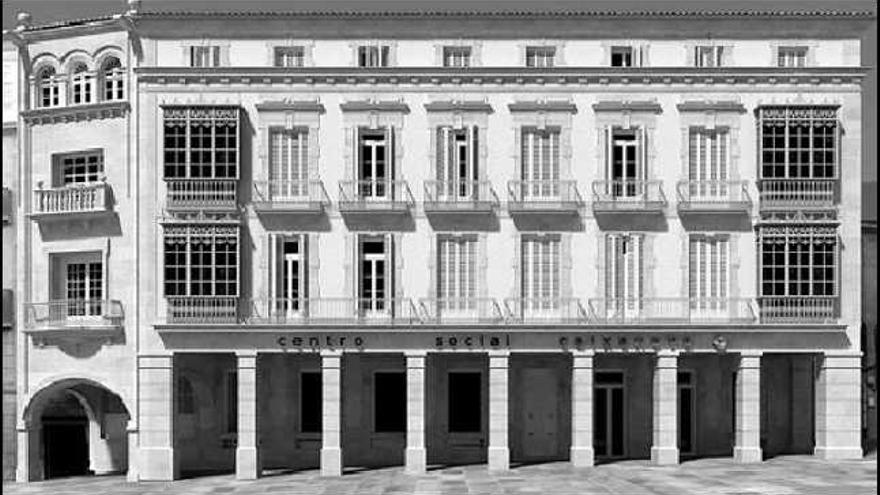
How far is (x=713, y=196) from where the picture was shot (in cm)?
4700

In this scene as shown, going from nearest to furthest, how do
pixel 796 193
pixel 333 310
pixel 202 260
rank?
1. pixel 796 193
2. pixel 202 260
3. pixel 333 310

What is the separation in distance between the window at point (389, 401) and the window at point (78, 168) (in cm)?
1409

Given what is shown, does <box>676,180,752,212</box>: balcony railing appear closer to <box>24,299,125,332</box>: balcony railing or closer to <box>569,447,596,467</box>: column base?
<box>569,447,596,467</box>: column base

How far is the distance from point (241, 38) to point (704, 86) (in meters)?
18.2

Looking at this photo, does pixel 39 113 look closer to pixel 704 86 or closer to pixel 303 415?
pixel 303 415

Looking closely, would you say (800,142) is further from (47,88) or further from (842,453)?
(47,88)

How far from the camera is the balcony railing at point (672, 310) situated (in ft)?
153

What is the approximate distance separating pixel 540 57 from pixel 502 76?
79.5 inches

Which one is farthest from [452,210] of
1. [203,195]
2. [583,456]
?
[583,456]

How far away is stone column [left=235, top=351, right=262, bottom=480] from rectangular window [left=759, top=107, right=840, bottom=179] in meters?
21.0

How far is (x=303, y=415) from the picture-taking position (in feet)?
163

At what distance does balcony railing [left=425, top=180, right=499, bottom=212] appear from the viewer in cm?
4688

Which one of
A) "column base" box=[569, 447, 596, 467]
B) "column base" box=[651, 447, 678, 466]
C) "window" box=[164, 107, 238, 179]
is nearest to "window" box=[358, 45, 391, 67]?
"window" box=[164, 107, 238, 179]

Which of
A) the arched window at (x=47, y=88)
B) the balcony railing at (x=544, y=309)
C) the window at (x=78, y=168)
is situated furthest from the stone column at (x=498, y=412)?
the arched window at (x=47, y=88)
